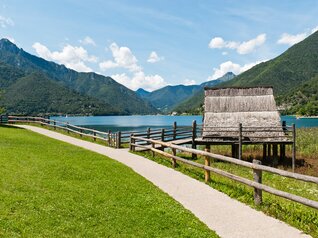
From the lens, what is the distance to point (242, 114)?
97.5 feet

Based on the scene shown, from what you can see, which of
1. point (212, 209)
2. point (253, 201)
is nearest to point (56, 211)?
point (212, 209)

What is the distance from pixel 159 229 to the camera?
29.5ft

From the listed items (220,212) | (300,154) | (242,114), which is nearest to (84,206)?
(220,212)

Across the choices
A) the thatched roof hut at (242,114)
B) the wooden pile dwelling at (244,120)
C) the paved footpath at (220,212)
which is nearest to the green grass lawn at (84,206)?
the paved footpath at (220,212)

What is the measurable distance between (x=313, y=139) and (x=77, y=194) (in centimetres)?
3303

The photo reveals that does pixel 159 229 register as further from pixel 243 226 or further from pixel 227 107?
pixel 227 107

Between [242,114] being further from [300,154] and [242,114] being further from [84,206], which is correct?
[84,206]

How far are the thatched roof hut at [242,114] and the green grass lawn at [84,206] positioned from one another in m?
14.8

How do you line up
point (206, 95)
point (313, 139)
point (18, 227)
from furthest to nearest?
point (313, 139)
point (206, 95)
point (18, 227)

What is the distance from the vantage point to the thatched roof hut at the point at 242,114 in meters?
28.5

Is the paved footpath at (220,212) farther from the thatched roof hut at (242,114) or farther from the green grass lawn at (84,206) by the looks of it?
the thatched roof hut at (242,114)

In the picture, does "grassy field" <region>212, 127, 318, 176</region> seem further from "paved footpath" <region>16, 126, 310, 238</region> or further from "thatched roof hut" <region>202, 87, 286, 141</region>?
"paved footpath" <region>16, 126, 310, 238</region>

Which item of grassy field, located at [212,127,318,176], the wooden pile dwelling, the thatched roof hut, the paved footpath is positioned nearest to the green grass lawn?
the paved footpath

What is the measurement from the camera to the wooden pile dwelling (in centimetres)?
2834
